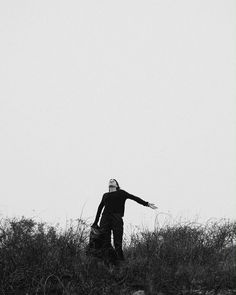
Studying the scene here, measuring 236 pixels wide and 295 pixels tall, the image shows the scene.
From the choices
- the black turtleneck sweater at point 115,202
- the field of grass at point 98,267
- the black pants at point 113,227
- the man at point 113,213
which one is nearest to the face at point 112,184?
the man at point 113,213

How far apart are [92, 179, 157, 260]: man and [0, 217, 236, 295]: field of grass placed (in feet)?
1.63

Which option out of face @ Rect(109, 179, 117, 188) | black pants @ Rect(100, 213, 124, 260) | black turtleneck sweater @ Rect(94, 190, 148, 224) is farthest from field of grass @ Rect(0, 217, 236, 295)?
face @ Rect(109, 179, 117, 188)

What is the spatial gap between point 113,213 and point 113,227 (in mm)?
264

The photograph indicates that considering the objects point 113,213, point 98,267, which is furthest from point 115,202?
point 98,267

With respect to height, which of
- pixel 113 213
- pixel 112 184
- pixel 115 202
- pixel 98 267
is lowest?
pixel 98 267

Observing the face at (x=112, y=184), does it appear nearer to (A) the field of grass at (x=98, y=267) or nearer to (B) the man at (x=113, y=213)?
(B) the man at (x=113, y=213)

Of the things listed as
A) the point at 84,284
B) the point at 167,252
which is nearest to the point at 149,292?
the point at 84,284

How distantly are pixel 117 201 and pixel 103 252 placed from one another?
1095 mm

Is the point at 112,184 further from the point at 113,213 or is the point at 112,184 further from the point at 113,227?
the point at 113,227

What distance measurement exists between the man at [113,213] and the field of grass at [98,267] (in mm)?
498

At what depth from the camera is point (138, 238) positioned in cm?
617

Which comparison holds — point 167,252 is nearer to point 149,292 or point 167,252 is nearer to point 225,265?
point 225,265

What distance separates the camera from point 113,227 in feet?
20.4

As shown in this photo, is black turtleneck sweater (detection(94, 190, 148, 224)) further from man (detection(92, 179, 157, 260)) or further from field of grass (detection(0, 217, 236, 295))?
field of grass (detection(0, 217, 236, 295))
